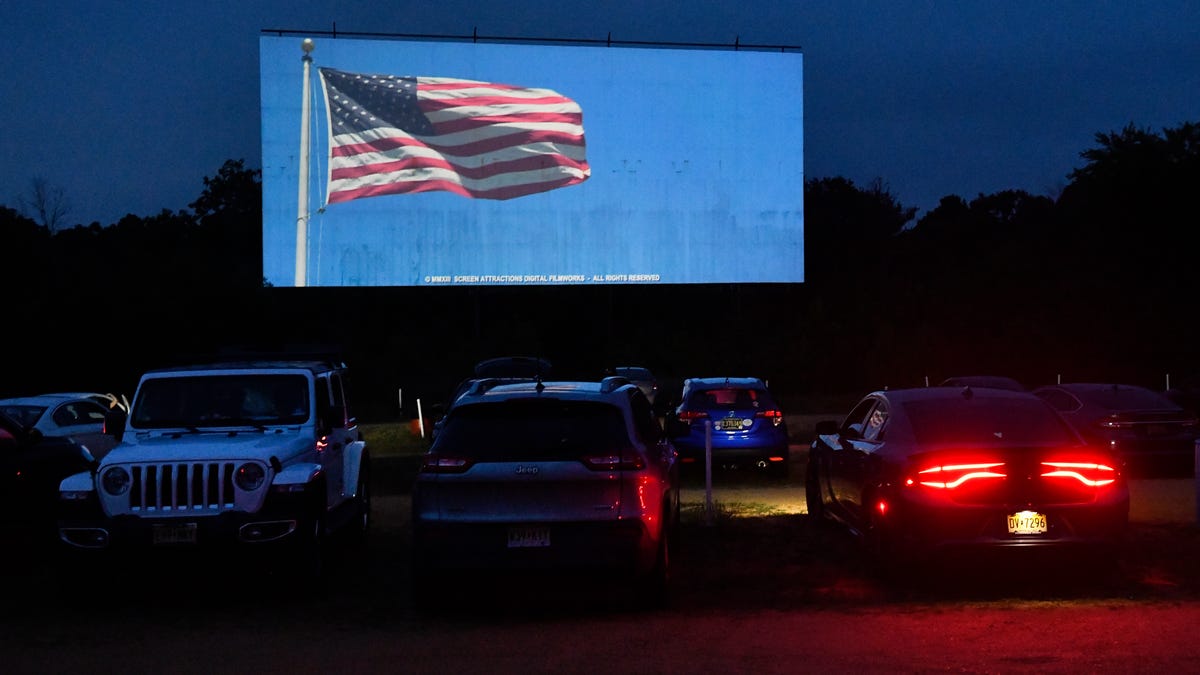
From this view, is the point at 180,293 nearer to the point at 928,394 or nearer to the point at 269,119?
the point at 269,119

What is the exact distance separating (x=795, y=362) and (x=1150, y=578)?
39.2 m

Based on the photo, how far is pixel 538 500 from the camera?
9.85 m

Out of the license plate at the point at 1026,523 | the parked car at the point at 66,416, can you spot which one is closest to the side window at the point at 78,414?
the parked car at the point at 66,416

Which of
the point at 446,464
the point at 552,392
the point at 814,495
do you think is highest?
the point at 552,392

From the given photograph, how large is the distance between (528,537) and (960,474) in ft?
11.1

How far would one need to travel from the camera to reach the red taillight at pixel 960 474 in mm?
10477

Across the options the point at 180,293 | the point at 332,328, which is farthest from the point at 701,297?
the point at 180,293

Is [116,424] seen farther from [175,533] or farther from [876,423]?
[876,423]

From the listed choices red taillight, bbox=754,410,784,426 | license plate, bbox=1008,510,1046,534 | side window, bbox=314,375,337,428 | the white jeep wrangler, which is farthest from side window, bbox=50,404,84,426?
license plate, bbox=1008,510,1046,534

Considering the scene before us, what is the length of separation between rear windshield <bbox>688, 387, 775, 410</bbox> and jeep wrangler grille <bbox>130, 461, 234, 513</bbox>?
36.4ft

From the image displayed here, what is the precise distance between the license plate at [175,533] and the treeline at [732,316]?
30.5 meters

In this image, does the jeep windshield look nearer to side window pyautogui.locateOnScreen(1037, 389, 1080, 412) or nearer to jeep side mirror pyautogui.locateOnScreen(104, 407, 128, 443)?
jeep side mirror pyautogui.locateOnScreen(104, 407, 128, 443)

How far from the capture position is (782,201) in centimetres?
3684

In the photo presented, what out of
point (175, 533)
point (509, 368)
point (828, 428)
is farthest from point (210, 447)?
point (509, 368)
